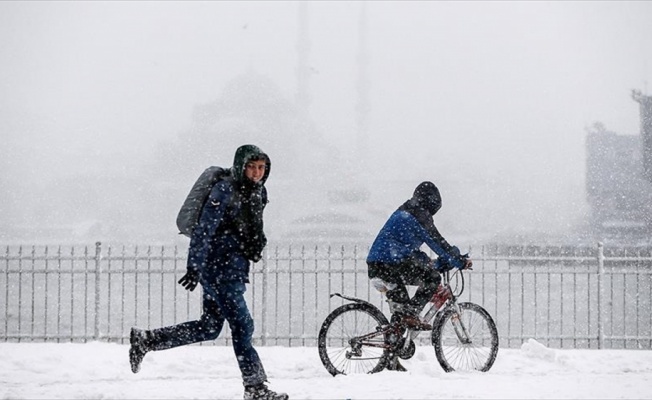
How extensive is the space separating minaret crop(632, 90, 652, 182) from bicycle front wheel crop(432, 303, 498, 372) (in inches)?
3683

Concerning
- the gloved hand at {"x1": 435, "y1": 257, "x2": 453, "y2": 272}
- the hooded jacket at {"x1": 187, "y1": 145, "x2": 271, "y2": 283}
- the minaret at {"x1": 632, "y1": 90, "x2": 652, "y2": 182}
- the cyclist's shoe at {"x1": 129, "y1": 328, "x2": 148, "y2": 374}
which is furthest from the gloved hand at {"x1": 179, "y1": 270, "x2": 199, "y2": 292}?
the minaret at {"x1": 632, "y1": 90, "x2": 652, "y2": 182}

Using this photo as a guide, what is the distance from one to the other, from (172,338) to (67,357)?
327 centimetres

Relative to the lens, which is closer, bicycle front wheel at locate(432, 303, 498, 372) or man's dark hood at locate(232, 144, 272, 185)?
man's dark hood at locate(232, 144, 272, 185)

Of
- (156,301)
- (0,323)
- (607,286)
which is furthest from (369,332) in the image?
(607,286)

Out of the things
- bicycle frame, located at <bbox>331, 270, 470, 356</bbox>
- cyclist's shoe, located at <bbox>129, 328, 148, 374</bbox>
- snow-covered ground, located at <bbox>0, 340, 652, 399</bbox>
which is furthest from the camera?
bicycle frame, located at <bbox>331, 270, 470, 356</bbox>

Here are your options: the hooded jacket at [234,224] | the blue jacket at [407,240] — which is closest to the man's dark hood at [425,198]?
the blue jacket at [407,240]

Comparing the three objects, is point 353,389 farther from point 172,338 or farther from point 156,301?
point 156,301

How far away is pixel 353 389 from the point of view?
6.60 m

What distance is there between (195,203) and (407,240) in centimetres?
237

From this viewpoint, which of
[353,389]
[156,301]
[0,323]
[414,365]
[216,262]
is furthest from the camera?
[156,301]

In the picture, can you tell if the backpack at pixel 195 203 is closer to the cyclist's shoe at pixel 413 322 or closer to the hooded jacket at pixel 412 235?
the hooded jacket at pixel 412 235

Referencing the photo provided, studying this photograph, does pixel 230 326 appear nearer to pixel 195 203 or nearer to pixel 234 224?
pixel 234 224

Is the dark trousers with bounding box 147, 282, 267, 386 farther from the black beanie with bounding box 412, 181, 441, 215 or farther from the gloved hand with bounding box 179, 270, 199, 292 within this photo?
the black beanie with bounding box 412, 181, 441, 215

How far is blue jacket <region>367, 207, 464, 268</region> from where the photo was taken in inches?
289
